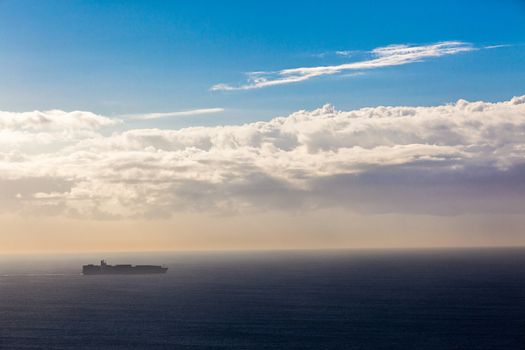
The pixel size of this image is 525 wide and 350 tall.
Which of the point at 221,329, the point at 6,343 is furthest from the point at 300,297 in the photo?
the point at 6,343

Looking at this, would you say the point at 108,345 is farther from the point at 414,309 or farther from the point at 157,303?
the point at 414,309

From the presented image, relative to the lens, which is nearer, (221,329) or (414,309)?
(221,329)

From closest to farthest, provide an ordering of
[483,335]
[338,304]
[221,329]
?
[483,335]
[221,329]
[338,304]

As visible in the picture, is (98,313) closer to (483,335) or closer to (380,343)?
(380,343)

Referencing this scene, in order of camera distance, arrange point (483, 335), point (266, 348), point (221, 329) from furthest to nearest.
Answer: point (221, 329), point (483, 335), point (266, 348)

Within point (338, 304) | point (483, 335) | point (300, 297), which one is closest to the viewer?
point (483, 335)

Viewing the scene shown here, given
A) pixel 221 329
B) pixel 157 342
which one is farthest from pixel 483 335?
pixel 157 342

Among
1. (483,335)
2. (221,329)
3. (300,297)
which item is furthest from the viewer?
(300,297)

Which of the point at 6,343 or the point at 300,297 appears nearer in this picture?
the point at 6,343
